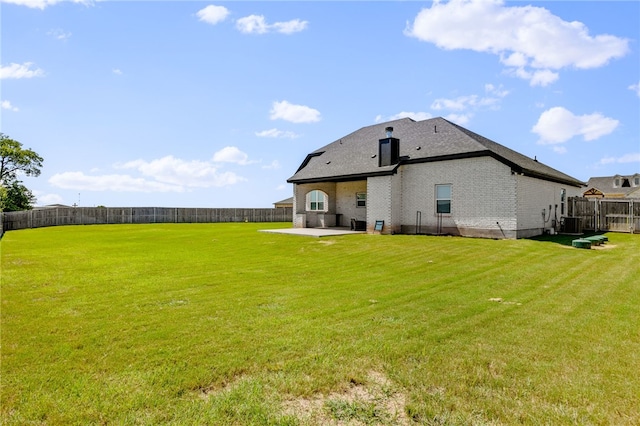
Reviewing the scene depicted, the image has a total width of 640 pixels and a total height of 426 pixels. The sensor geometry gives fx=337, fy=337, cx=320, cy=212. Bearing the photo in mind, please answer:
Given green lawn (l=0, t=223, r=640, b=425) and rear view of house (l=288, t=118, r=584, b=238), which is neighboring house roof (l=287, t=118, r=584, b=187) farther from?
green lawn (l=0, t=223, r=640, b=425)

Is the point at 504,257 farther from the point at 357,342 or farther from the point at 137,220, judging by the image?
the point at 137,220

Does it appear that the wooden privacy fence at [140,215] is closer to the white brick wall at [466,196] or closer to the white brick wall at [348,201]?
the white brick wall at [348,201]

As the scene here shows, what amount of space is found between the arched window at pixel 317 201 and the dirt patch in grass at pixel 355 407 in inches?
786

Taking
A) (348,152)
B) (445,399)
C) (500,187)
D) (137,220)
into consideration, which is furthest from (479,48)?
(137,220)

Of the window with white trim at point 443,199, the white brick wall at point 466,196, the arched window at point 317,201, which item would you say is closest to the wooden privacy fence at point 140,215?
the arched window at point 317,201

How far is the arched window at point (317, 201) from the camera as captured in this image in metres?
23.0

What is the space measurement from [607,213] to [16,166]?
61005 millimetres

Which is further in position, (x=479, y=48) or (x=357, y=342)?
(x=479, y=48)

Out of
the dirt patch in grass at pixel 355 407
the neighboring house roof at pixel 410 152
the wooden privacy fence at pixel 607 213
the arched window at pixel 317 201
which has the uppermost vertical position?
the neighboring house roof at pixel 410 152

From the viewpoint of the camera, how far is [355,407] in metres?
2.77

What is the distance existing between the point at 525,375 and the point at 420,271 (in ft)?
17.2

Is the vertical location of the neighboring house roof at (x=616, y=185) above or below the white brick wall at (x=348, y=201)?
above

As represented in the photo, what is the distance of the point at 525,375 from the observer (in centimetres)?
332

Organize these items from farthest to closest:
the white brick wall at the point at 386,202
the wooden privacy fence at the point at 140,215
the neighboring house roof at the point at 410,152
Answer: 1. the wooden privacy fence at the point at 140,215
2. the white brick wall at the point at 386,202
3. the neighboring house roof at the point at 410,152
